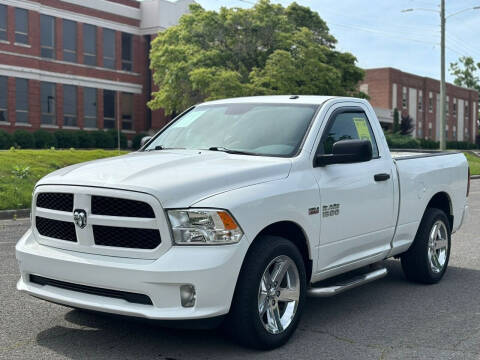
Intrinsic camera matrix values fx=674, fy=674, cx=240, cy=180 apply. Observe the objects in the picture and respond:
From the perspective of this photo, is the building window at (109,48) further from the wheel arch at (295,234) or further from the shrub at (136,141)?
the wheel arch at (295,234)

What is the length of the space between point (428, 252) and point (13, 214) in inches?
381

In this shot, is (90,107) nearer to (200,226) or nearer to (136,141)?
(136,141)

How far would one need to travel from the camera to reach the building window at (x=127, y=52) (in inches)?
1873

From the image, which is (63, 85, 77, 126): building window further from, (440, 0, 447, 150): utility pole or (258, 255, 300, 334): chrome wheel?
(258, 255, 300, 334): chrome wheel

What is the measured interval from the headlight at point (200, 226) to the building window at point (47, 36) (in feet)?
132

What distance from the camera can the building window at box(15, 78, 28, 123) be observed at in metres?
40.4

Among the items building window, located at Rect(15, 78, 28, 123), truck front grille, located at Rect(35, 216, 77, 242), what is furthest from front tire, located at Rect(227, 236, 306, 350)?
building window, located at Rect(15, 78, 28, 123)

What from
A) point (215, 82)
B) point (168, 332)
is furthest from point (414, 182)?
point (215, 82)

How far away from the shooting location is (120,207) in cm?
452

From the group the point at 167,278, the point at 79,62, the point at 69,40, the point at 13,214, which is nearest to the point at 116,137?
the point at 79,62

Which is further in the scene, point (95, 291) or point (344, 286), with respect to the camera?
point (344, 286)

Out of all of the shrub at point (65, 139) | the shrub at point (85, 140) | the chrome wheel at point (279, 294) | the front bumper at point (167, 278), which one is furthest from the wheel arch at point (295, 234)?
the shrub at point (85, 140)

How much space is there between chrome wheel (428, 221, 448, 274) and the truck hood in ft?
9.38

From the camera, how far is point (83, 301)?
4543 mm
